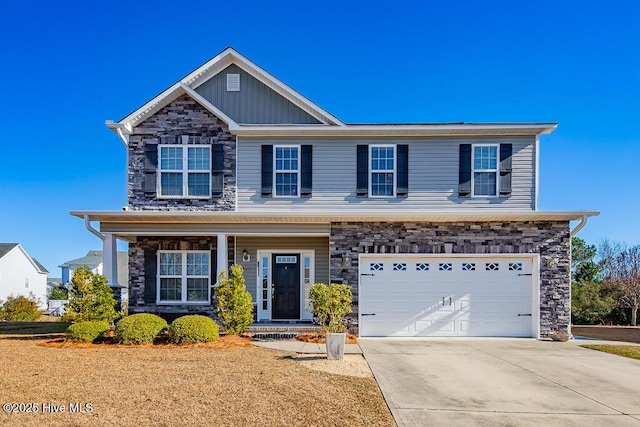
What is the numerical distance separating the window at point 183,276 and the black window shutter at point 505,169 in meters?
9.36

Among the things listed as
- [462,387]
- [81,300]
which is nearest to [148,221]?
[81,300]

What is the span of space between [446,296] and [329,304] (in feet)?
12.1

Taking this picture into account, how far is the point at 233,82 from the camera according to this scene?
1322cm

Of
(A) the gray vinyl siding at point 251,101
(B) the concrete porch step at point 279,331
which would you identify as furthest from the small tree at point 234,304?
(A) the gray vinyl siding at point 251,101

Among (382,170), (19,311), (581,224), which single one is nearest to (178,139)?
(382,170)

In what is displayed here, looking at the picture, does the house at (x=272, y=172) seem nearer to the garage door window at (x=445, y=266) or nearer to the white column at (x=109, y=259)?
the white column at (x=109, y=259)

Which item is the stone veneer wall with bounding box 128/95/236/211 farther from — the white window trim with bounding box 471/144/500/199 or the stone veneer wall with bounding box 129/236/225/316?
the white window trim with bounding box 471/144/500/199

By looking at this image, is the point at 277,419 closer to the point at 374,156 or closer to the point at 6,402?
the point at 6,402

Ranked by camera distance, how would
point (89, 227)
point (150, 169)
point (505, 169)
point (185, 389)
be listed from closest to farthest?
point (185, 389)
point (89, 227)
point (150, 169)
point (505, 169)

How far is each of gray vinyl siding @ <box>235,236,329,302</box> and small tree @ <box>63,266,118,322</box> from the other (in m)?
3.83

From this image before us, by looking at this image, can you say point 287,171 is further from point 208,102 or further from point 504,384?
point 504,384

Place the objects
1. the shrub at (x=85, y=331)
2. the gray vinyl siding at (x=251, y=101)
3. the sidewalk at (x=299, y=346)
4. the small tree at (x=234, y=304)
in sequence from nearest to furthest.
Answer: the sidewalk at (x=299, y=346) < the shrub at (x=85, y=331) < the small tree at (x=234, y=304) < the gray vinyl siding at (x=251, y=101)

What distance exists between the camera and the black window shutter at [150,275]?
12508 millimetres

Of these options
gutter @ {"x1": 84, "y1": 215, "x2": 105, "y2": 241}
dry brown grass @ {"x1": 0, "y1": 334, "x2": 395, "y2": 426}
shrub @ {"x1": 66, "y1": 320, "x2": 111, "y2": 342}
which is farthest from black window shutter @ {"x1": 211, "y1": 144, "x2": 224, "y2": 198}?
dry brown grass @ {"x1": 0, "y1": 334, "x2": 395, "y2": 426}
